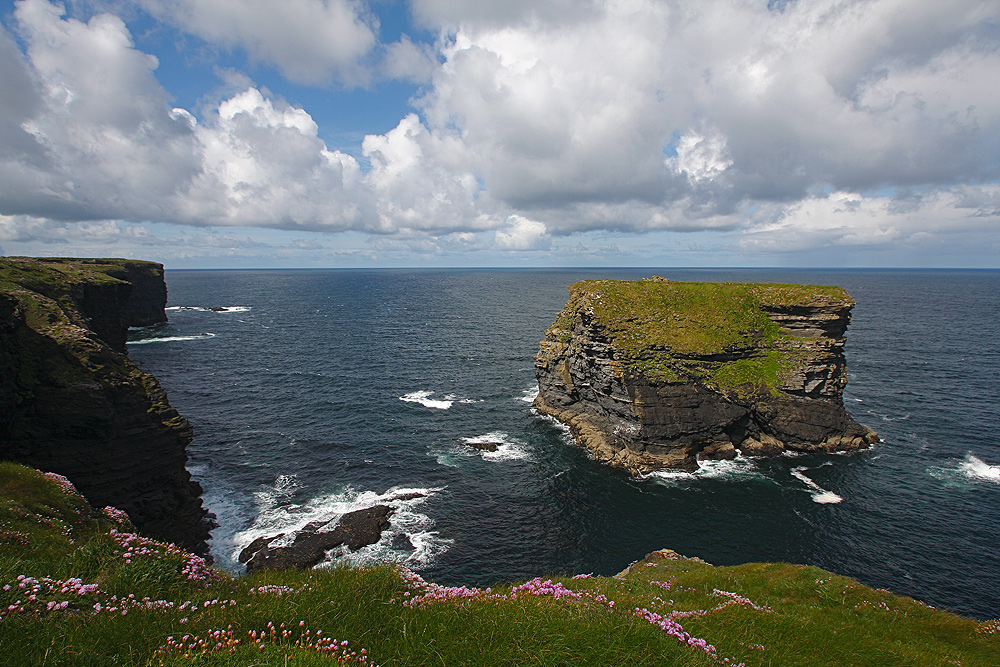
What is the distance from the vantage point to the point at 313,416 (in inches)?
2452

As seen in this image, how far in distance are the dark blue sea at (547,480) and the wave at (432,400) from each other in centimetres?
44

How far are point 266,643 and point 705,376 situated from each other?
5592 centimetres

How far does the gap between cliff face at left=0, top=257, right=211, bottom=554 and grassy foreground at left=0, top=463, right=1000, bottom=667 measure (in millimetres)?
20175

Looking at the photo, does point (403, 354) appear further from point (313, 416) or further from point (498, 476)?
point (498, 476)

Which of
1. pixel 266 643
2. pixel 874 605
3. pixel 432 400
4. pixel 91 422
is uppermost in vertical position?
pixel 266 643

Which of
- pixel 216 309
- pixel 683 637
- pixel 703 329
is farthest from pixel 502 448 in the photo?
pixel 216 309

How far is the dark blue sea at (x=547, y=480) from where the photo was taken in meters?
36.7

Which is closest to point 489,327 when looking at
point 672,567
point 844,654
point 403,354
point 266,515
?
point 403,354

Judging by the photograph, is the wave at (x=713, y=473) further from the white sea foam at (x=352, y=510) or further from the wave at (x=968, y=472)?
the white sea foam at (x=352, y=510)

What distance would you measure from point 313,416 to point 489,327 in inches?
2858

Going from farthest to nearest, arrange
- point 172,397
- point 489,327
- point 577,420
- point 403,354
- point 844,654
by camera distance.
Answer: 1. point 489,327
2. point 403,354
3. point 172,397
4. point 577,420
5. point 844,654

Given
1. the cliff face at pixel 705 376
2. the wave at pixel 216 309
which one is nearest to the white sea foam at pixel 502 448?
the cliff face at pixel 705 376

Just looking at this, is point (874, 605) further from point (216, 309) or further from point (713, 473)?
point (216, 309)

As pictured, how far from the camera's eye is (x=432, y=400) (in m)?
69.7
